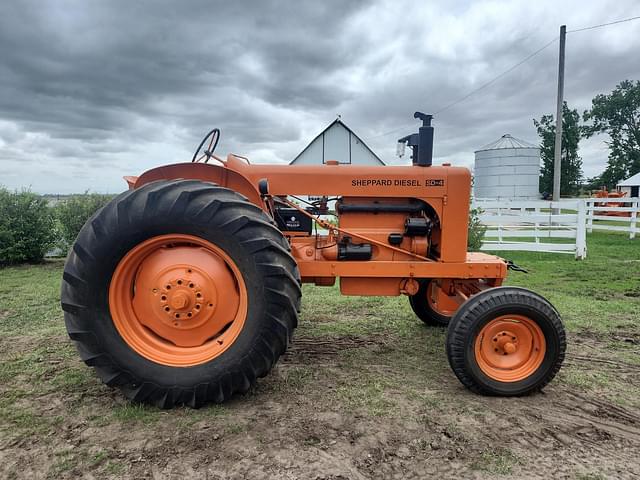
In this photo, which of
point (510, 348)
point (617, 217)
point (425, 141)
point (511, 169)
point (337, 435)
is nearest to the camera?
point (337, 435)

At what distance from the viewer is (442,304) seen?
184 inches

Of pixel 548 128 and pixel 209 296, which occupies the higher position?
pixel 548 128

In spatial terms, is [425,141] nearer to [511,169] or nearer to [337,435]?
[337,435]

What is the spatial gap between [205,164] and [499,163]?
2281cm

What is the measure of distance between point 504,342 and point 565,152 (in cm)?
4516

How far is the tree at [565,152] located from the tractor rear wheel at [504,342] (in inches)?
1549

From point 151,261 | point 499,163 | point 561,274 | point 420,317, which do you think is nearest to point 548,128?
point 499,163

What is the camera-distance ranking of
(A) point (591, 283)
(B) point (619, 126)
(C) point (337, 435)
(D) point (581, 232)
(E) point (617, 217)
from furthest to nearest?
(B) point (619, 126) < (E) point (617, 217) < (D) point (581, 232) < (A) point (591, 283) < (C) point (337, 435)

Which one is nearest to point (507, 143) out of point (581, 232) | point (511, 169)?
point (511, 169)

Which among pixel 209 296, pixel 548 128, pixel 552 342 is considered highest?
pixel 548 128

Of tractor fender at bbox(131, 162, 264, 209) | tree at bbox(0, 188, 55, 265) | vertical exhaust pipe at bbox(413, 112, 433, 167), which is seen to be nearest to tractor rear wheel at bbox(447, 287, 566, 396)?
vertical exhaust pipe at bbox(413, 112, 433, 167)

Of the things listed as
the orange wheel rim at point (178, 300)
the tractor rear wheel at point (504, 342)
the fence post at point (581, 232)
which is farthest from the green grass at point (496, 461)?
the fence post at point (581, 232)

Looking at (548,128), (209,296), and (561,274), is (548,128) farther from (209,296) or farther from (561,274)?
(209,296)

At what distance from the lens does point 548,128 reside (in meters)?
39.2
